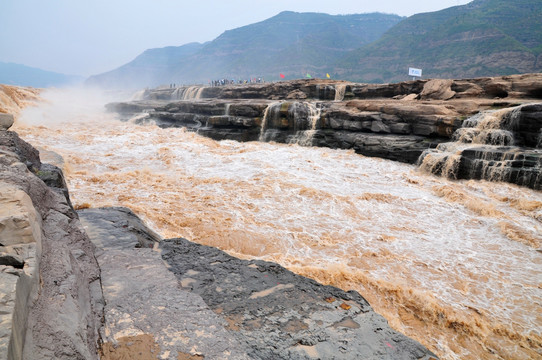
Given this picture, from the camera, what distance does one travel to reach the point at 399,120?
1285 centimetres

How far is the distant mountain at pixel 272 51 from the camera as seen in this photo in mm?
111562

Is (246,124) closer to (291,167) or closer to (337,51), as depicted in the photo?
(291,167)

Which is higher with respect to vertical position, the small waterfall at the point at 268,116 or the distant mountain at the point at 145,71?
the distant mountain at the point at 145,71

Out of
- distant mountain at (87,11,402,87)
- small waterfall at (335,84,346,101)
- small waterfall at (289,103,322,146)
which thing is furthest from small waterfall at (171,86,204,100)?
distant mountain at (87,11,402,87)

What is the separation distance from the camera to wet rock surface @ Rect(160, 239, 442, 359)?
7.79ft

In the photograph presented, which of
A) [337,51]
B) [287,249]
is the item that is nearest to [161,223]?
[287,249]

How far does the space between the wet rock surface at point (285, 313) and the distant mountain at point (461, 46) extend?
53549mm

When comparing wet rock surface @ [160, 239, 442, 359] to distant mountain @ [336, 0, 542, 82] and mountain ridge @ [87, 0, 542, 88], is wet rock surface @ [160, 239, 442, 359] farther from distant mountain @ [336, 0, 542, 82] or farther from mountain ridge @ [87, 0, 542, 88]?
mountain ridge @ [87, 0, 542, 88]

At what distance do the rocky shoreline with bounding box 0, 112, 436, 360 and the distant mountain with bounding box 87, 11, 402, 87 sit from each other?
299 feet

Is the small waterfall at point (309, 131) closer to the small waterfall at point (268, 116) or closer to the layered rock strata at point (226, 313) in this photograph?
the small waterfall at point (268, 116)

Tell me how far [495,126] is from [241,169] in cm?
854

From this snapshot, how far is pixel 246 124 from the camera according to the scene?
16203mm

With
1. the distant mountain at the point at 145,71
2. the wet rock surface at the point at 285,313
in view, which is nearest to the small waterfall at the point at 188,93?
the wet rock surface at the point at 285,313

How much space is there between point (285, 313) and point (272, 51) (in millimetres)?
146737
